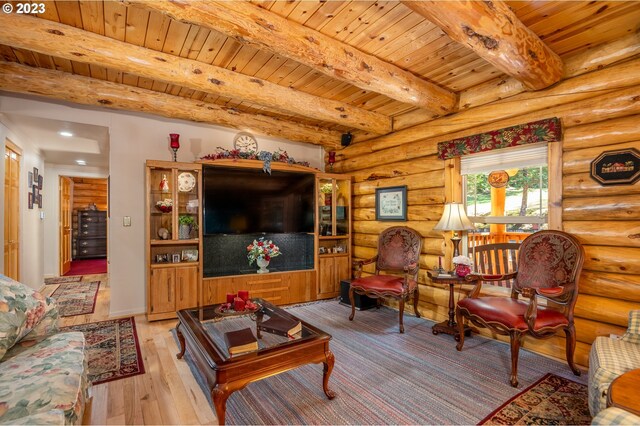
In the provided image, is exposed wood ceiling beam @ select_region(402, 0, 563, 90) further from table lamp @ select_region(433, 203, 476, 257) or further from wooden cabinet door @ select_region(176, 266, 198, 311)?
wooden cabinet door @ select_region(176, 266, 198, 311)

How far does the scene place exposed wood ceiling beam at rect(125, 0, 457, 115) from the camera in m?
1.99

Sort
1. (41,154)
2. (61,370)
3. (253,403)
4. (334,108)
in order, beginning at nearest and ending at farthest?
(61,370) < (253,403) < (334,108) < (41,154)

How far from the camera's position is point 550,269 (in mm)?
2697

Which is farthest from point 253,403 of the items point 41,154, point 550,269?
point 41,154

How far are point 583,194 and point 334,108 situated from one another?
264cm

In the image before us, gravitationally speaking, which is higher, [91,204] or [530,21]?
Answer: [530,21]

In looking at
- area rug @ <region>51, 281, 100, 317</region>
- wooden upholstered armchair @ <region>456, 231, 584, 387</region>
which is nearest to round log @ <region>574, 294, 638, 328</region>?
wooden upholstered armchair @ <region>456, 231, 584, 387</region>

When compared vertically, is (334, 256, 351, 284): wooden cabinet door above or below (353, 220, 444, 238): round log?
below

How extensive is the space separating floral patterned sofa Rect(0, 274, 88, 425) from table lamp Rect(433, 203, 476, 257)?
323cm

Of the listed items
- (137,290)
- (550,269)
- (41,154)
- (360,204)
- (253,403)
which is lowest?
(253,403)

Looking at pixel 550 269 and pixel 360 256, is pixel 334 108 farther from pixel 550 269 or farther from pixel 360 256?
pixel 550 269

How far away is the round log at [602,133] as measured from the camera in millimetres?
2396

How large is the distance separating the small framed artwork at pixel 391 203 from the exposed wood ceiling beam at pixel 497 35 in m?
1.89

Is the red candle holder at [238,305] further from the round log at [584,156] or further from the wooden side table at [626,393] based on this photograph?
the round log at [584,156]
